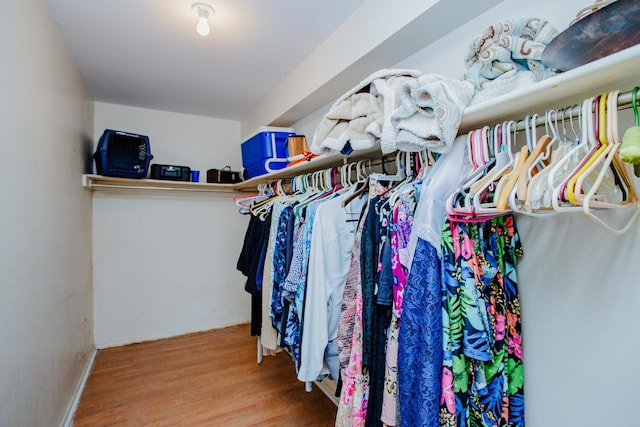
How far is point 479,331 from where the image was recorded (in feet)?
2.78

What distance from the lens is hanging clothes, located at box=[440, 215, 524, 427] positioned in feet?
2.81

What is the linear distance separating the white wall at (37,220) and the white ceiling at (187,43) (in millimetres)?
178

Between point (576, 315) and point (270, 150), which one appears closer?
point (576, 315)

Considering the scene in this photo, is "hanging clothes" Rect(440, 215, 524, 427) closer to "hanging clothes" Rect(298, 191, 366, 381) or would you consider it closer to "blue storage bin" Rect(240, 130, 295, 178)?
"hanging clothes" Rect(298, 191, 366, 381)

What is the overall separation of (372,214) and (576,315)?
0.68 meters

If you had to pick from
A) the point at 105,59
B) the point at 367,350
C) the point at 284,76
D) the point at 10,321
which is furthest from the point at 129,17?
the point at 367,350

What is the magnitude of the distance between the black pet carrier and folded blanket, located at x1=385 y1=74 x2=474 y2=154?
2.36 metres

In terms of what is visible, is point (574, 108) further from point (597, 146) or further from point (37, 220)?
point (37, 220)

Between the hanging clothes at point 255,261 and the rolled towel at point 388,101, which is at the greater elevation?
the rolled towel at point 388,101

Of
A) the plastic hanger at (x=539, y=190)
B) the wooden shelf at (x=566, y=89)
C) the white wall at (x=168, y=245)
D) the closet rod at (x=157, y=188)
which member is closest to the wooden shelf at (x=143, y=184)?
the closet rod at (x=157, y=188)

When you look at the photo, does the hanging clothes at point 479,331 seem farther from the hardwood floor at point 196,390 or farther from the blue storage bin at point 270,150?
the blue storage bin at point 270,150

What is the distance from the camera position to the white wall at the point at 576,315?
0.81 metres

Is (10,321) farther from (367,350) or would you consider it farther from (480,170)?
(480,170)

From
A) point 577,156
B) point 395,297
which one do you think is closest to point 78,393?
point 395,297
